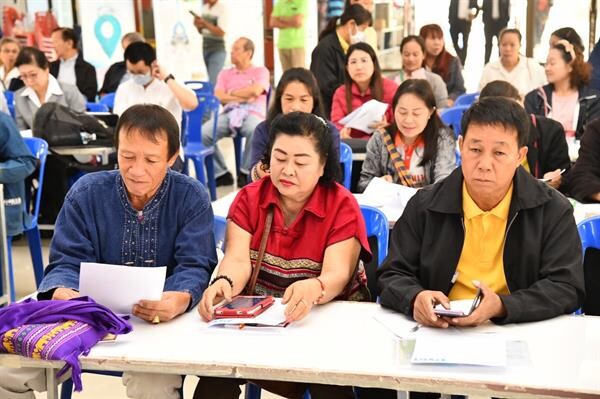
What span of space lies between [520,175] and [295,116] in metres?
0.67

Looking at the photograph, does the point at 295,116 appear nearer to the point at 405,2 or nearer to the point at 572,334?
the point at 572,334

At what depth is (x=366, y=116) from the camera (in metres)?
5.55

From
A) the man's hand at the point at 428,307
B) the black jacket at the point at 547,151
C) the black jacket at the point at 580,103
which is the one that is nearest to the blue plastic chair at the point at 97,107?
the black jacket at the point at 580,103

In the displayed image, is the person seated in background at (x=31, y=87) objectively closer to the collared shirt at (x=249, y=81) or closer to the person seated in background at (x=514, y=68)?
the collared shirt at (x=249, y=81)

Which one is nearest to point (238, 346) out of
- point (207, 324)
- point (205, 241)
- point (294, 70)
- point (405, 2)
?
point (207, 324)

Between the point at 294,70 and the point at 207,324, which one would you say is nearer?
the point at 207,324

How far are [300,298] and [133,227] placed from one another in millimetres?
580

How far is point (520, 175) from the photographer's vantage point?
2.39m

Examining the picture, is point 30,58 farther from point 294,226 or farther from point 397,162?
point 294,226

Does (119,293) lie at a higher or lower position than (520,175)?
lower

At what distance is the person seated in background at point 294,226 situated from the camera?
2.56 meters

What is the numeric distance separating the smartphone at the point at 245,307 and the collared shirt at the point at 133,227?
0.61 ft

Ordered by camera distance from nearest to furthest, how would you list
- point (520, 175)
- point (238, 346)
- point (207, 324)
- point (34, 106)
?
point (238, 346), point (207, 324), point (520, 175), point (34, 106)

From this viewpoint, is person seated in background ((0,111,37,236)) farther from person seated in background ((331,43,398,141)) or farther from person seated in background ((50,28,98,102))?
person seated in background ((50,28,98,102))
